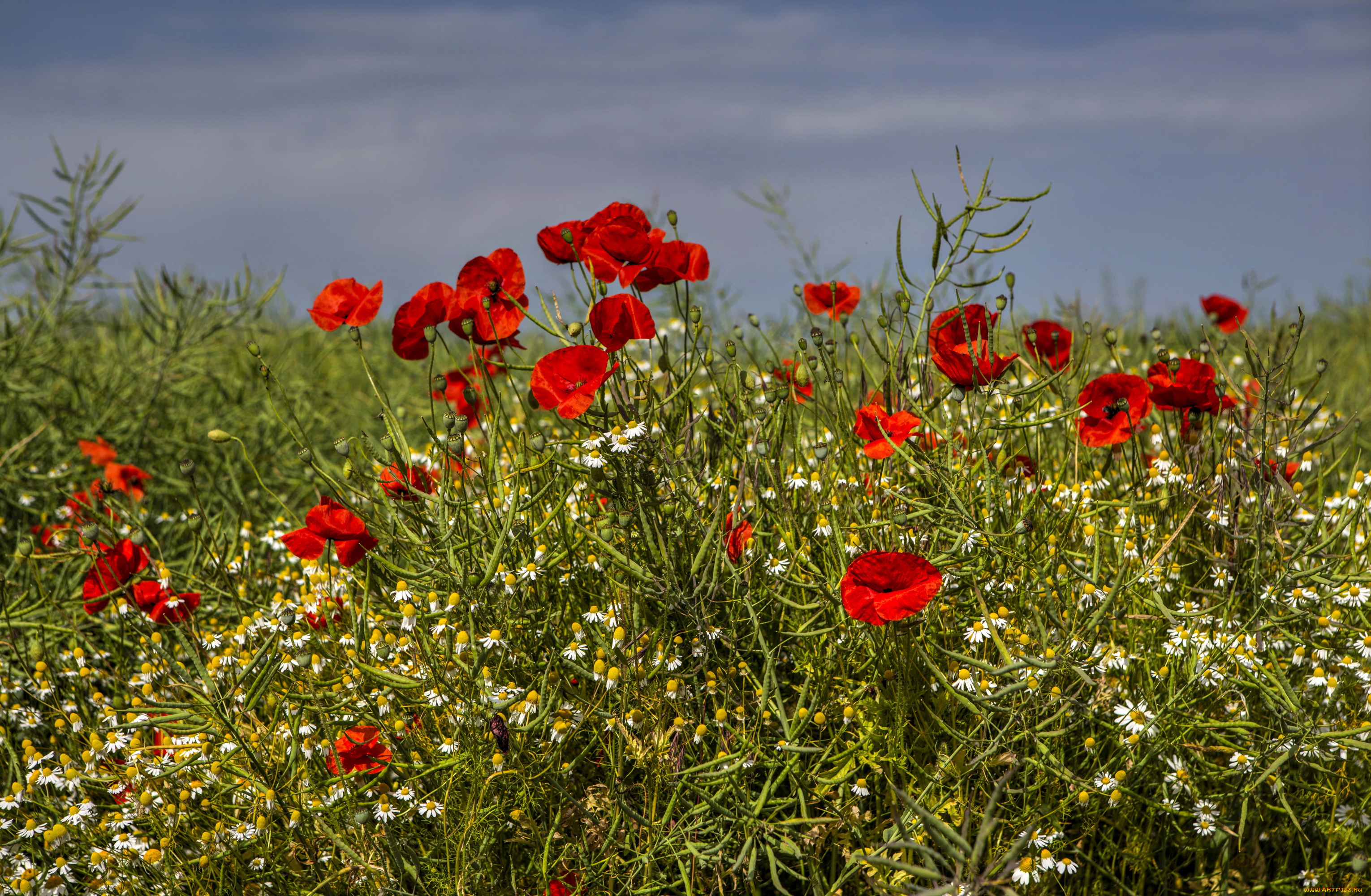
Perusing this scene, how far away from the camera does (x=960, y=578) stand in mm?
2039

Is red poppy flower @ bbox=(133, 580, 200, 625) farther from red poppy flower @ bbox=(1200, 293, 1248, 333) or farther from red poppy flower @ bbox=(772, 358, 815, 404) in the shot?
red poppy flower @ bbox=(1200, 293, 1248, 333)

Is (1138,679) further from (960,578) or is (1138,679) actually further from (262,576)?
(262,576)

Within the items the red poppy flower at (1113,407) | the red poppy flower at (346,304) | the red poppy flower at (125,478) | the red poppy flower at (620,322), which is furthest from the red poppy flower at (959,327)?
the red poppy flower at (125,478)

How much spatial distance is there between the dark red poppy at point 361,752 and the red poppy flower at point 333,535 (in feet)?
1.18

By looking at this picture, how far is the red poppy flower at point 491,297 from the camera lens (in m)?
1.99

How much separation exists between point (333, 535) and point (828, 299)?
1495mm

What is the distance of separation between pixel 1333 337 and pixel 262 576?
25.5ft

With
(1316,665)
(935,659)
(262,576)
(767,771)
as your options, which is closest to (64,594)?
(262,576)

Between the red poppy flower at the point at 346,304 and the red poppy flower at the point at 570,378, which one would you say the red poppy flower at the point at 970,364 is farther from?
the red poppy flower at the point at 346,304

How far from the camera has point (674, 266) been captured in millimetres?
1972

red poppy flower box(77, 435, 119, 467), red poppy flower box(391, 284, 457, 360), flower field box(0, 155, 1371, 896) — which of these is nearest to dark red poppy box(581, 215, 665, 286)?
flower field box(0, 155, 1371, 896)

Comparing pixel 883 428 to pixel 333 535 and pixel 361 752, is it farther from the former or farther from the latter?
pixel 361 752

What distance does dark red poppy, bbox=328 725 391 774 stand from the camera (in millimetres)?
1901

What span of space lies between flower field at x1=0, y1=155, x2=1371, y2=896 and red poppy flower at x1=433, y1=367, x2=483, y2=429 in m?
0.06
